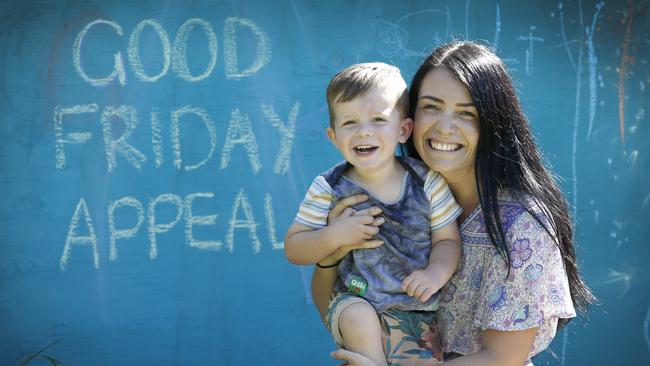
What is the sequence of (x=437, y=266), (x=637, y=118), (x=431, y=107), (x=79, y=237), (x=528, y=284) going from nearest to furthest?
(x=528, y=284), (x=437, y=266), (x=431, y=107), (x=79, y=237), (x=637, y=118)

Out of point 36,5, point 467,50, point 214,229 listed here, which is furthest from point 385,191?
point 36,5

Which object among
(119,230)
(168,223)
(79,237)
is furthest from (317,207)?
(79,237)

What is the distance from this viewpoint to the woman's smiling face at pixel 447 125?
2480 mm

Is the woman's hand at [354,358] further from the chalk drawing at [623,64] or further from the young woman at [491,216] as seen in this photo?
the chalk drawing at [623,64]

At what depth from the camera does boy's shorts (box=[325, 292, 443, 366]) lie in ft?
Result: 8.03

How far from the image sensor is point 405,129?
2.62 m

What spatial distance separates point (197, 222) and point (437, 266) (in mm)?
2309

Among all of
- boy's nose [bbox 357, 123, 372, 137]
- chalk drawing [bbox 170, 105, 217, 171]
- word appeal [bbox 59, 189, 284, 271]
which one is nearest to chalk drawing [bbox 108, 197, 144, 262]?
word appeal [bbox 59, 189, 284, 271]

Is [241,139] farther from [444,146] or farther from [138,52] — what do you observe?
[444,146]

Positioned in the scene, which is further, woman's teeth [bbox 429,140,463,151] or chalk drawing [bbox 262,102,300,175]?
chalk drawing [bbox 262,102,300,175]

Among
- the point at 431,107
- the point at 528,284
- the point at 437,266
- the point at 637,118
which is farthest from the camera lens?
the point at 637,118

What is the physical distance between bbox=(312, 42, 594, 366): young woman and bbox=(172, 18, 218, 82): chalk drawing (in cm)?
208

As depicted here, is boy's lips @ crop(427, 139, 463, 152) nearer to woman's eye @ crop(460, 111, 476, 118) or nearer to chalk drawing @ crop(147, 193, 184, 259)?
woman's eye @ crop(460, 111, 476, 118)

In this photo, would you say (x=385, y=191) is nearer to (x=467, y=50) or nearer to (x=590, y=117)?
(x=467, y=50)
